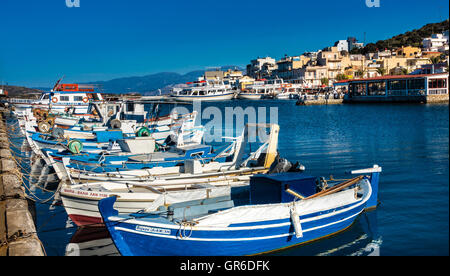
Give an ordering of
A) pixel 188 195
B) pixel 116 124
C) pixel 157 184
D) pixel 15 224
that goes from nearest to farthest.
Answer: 1. pixel 15 224
2. pixel 188 195
3. pixel 157 184
4. pixel 116 124

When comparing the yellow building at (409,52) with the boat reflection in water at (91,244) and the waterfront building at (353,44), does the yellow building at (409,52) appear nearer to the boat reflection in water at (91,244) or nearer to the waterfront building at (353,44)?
the waterfront building at (353,44)

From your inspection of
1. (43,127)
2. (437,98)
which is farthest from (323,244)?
(437,98)

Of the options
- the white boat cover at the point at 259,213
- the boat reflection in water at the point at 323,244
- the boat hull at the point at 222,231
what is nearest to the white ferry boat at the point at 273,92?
the boat reflection in water at the point at 323,244

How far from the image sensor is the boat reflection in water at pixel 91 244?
11.4 meters

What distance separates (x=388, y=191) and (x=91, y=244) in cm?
1156

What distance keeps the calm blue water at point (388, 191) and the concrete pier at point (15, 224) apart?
0.55m

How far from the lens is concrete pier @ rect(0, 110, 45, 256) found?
901cm

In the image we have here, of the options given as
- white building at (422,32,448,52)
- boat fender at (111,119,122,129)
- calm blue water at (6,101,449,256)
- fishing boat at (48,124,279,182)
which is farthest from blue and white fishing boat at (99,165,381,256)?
white building at (422,32,448,52)

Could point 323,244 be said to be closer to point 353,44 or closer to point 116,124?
point 116,124

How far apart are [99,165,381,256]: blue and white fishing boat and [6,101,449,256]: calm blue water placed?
68 cm

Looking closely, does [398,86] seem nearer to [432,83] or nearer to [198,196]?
[432,83]

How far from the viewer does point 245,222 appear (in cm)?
988

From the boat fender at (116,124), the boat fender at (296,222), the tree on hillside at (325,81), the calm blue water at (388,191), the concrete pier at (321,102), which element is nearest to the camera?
the boat fender at (296,222)
